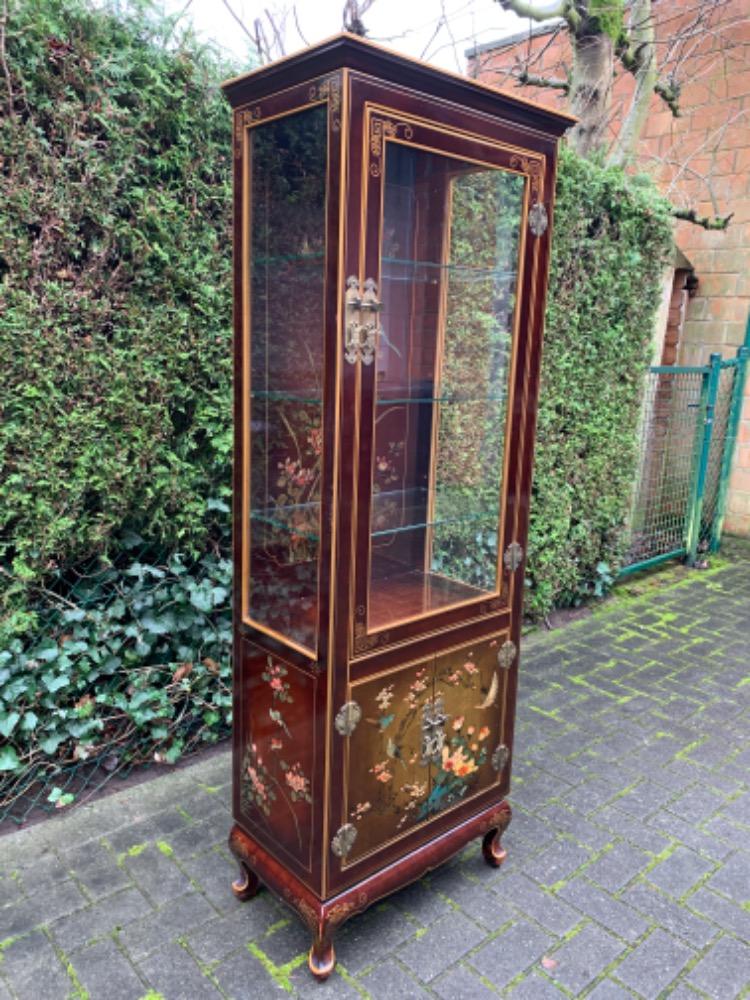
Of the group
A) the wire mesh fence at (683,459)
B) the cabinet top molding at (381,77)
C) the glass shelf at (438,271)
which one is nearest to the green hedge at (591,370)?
the wire mesh fence at (683,459)

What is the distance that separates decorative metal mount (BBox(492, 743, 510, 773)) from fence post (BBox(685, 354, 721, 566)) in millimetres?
3972

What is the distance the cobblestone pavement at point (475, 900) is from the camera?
5.83ft

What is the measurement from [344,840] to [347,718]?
336 millimetres

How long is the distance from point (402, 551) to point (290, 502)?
1.33 ft

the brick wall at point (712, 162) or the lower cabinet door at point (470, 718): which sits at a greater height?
the brick wall at point (712, 162)

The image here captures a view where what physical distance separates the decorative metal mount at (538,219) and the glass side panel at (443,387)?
3 cm

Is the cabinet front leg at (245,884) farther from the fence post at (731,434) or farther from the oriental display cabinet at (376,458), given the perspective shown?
the fence post at (731,434)

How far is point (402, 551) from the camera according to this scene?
2047 millimetres

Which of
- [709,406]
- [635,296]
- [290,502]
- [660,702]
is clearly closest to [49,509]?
[290,502]

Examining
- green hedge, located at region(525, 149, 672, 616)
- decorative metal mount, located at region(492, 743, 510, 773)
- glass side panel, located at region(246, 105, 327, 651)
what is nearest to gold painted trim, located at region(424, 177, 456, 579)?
glass side panel, located at region(246, 105, 327, 651)

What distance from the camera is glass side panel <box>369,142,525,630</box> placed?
6.04 feet

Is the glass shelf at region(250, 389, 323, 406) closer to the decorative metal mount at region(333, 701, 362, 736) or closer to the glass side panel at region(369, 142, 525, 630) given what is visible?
the glass side panel at region(369, 142, 525, 630)

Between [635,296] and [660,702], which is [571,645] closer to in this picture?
[660,702]

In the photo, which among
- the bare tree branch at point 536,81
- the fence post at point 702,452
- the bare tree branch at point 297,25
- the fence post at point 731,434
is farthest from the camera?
the fence post at point 731,434
